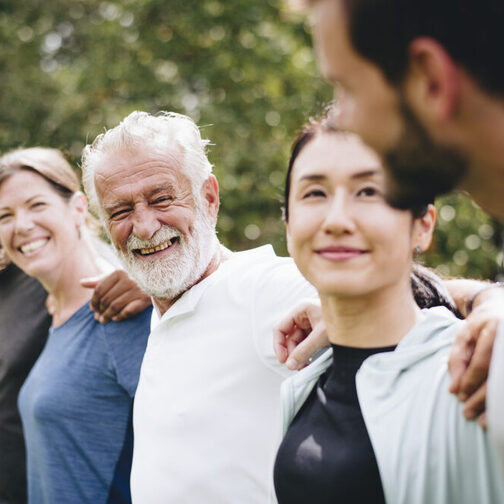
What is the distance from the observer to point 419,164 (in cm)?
111

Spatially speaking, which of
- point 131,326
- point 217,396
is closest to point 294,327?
point 217,396

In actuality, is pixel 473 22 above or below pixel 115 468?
above

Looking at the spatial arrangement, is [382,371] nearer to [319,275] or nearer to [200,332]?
[319,275]

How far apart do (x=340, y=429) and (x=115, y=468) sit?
53.8 inches

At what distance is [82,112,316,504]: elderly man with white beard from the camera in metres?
2.00

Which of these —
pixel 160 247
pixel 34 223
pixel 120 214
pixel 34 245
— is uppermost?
pixel 34 223

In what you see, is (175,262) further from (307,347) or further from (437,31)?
(437,31)

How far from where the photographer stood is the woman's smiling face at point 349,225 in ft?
5.05

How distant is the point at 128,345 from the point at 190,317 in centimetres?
51

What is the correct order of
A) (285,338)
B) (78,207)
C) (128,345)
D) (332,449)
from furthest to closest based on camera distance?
(78,207) → (128,345) → (285,338) → (332,449)

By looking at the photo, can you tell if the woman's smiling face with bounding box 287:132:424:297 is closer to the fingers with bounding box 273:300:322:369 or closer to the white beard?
the fingers with bounding box 273:300:322:369

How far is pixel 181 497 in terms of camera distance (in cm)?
198

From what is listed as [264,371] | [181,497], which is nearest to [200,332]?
[264,371]

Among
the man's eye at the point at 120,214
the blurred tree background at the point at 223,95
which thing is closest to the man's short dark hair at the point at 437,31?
the man's eye at the point at 120,214
